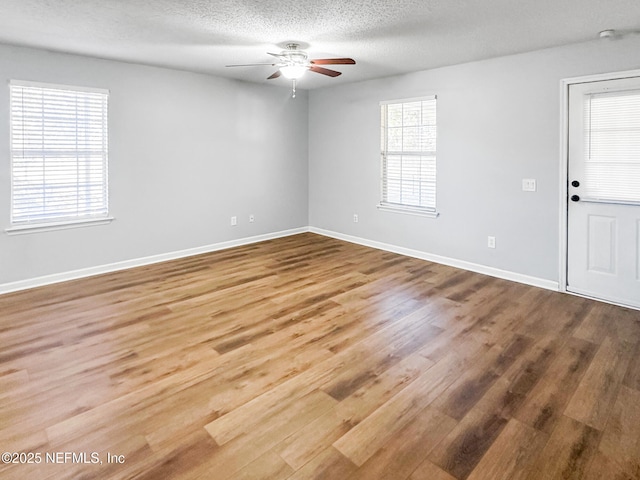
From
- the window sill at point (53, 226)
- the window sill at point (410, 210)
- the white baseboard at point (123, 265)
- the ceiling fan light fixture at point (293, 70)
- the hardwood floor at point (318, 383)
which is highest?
the ceiling fan light fixture at point (293, 70)

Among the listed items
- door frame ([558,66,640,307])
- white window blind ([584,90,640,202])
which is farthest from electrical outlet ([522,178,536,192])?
white window blind ([584,90,640,202])

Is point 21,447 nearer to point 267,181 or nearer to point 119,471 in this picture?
point 119,471

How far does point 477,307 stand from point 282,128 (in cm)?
425

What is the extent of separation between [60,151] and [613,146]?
5.60 m

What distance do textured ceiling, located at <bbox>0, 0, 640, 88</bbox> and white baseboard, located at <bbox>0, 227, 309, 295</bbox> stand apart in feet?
7.85

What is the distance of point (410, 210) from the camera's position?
17.8 ft

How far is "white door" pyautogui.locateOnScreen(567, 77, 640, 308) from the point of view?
139 inches

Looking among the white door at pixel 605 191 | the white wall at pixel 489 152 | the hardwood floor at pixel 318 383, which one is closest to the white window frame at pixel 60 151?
the hardwood floor at pixel 318 383

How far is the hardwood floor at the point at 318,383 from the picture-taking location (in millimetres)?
1803

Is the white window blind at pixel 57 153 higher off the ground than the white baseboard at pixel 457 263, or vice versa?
the white window blind at pixel 57 153

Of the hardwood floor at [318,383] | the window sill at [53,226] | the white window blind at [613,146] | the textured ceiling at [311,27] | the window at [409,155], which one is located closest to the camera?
the hardwood floor at [318,383]

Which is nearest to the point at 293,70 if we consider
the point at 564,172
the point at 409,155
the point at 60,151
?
the point at 409,155

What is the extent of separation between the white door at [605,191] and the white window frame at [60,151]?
201 inches

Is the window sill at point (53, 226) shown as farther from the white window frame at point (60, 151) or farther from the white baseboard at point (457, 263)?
the white baseboard at point (457, 263)
